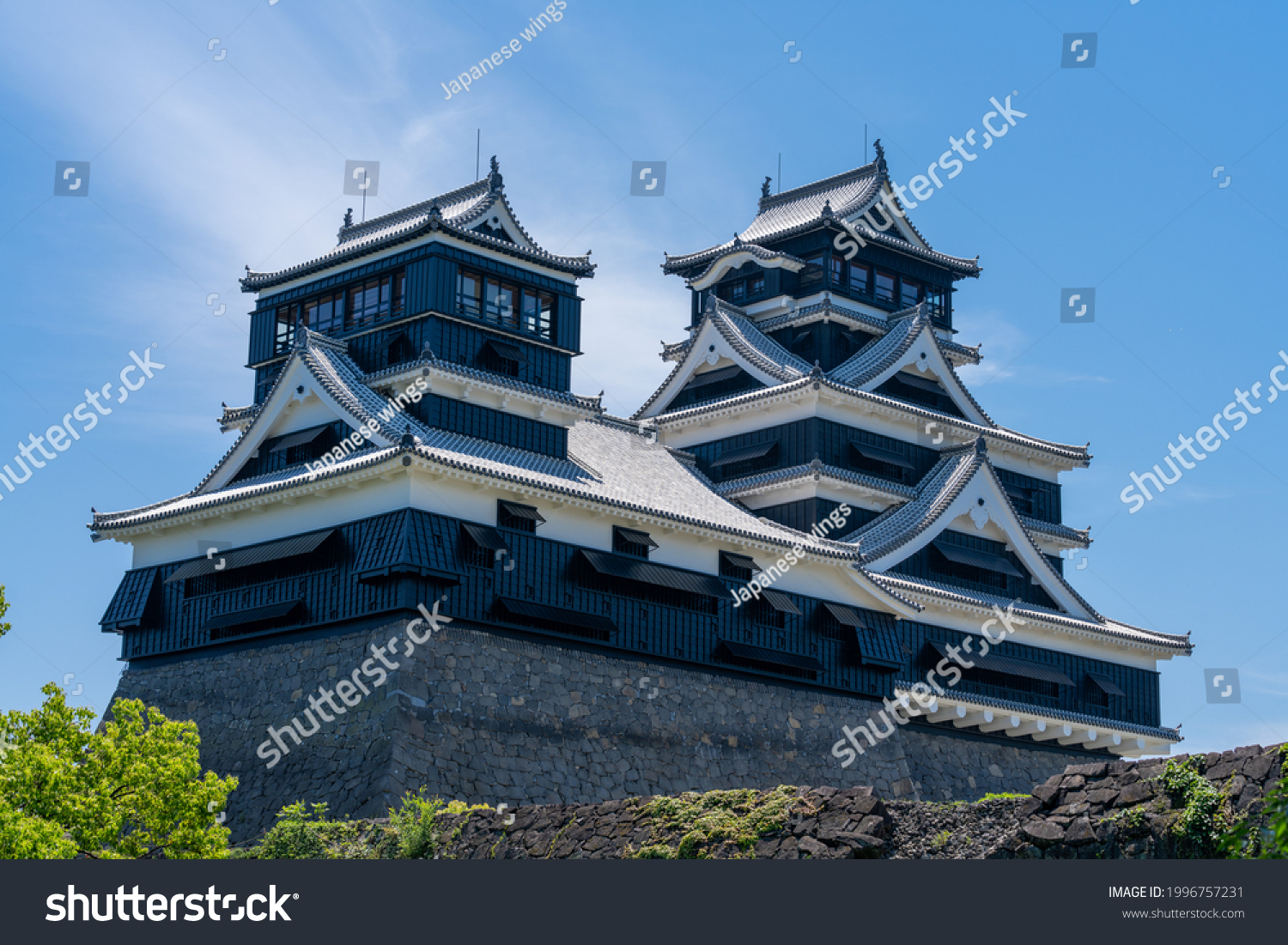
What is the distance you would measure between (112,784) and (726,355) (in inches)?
1165

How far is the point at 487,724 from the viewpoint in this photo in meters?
36.6

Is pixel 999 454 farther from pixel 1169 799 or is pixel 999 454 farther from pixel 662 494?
pixel 1169 799

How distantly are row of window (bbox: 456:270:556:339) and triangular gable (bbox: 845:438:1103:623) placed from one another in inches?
465

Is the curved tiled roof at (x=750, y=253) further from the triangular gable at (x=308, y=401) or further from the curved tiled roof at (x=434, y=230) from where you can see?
the triangular gable at (x=308, y=401)

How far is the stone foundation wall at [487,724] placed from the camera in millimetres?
35406

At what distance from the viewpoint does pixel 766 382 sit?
52375 mm

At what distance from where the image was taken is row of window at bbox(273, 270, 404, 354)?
42.0 m

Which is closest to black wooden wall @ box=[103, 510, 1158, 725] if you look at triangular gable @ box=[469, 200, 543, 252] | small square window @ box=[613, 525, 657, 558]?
small square window @ box=[613, 525, 657, 558]

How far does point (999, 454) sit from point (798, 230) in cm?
1022

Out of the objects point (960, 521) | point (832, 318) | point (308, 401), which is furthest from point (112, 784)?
point (832, 318)

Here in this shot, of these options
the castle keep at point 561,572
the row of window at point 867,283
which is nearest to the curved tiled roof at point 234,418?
the castle keep at point 561,572

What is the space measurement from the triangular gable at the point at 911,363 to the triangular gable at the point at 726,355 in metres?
1.64

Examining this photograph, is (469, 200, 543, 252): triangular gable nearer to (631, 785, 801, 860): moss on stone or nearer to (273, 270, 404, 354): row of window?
(273, 270, 404, 354): row of window

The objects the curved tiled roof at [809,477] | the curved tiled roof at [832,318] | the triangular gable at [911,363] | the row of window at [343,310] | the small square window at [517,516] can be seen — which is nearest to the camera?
the small square window at [517,516]
